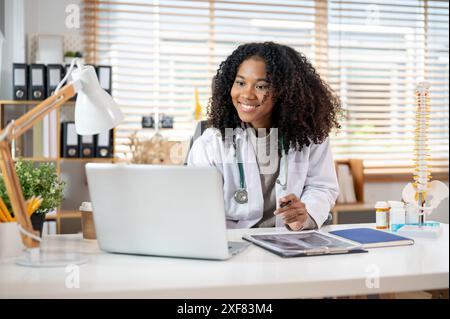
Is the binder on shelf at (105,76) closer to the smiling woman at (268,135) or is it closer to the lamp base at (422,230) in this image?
the smiling woman at (268,135)

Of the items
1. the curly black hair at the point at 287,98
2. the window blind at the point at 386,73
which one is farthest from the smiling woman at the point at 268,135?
the window blind at the point at 386,73

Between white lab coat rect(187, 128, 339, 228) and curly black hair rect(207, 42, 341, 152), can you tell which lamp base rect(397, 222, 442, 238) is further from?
curly black hair rect(207, 42, 341, 152)

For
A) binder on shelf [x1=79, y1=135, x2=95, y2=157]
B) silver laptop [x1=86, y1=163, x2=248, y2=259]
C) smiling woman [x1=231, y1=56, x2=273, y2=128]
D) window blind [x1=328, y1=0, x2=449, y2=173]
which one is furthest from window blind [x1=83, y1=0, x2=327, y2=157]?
silver laptop [x1=86, y1=163, x2=248, y2=259]

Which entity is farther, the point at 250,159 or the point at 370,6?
the point at 370,6

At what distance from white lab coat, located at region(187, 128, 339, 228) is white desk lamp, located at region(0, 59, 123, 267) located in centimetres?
68

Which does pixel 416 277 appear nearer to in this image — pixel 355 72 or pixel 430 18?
pixel 355 72

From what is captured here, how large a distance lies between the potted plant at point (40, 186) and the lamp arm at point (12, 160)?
175mm

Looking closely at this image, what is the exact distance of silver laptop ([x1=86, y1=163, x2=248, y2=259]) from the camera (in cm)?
110

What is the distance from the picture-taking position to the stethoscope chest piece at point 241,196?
1.76 m

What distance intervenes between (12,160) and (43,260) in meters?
0.22

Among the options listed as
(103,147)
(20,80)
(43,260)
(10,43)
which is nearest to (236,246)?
(43,260)
